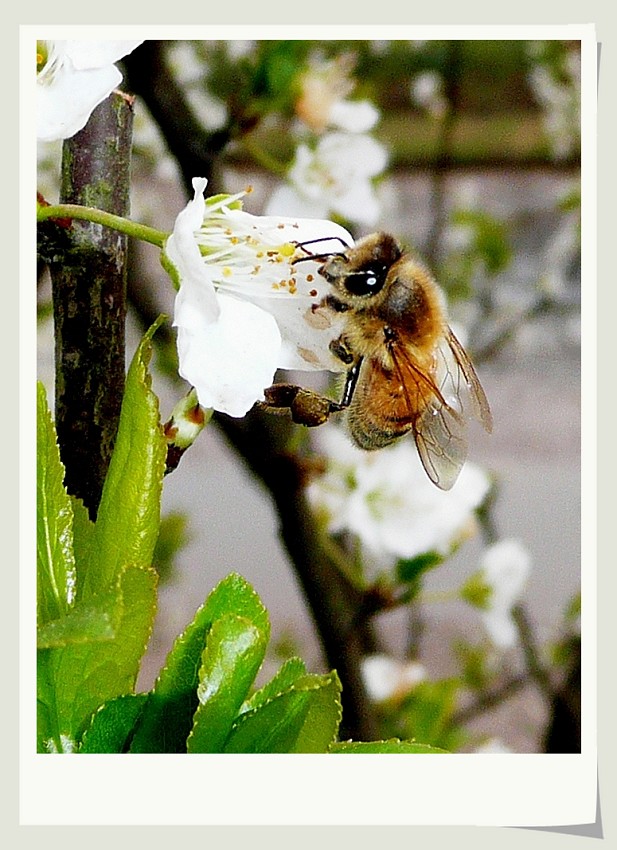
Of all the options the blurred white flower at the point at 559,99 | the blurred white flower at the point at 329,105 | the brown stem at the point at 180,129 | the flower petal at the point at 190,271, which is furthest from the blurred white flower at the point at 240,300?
the blurred white flower at the point at 559,99

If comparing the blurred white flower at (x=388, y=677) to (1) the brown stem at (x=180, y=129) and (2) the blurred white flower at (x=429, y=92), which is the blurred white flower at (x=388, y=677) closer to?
(1) the brown stem at (x=180, y=129)

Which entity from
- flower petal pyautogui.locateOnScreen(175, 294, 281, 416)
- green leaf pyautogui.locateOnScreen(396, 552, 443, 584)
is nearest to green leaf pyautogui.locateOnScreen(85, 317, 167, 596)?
flower petal pyautogui.locateOnScreen(175, 294, 281, 416)

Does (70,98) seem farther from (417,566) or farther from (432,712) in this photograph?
(432,712)

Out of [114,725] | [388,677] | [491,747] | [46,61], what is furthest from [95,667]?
[491,747]

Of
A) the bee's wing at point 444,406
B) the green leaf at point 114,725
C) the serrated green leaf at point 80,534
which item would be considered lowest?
the green leaf at point 114,725

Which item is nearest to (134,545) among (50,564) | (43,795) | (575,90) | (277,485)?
(50,564)

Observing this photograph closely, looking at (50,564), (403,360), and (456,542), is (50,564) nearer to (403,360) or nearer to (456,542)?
(403,360)
